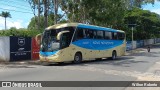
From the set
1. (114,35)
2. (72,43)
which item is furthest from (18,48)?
(114,35)

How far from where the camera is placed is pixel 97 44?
29922mm

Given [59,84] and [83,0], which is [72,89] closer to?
[59,84]

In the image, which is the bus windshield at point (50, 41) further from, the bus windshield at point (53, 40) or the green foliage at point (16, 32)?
the green foliage at point (16, 32)

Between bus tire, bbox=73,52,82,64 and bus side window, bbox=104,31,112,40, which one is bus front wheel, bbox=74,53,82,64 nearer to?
bus tire, bbox=73,52,82,64

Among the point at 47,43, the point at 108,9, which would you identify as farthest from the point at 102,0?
the point at 47,43

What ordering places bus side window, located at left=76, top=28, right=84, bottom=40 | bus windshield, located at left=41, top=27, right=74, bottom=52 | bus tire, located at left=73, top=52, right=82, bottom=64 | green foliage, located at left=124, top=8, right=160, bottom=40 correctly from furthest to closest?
green foliage, located at left=124, top=8, right=160, bottom=40 → bus tire, located at left=73, top=52, right=82, bottom=64 → bus side window, located at left=76, top=28, right=84, bottom=40 → bus windshield, located at left=41, top=27, right=74, bottom=52

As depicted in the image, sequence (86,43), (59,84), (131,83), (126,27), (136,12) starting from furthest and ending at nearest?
(136,12)
(126,27)
(86,43)
(131,83)
(59,84)

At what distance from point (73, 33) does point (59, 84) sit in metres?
12.3

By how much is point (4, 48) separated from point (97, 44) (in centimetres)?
832

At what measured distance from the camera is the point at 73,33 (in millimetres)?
25578

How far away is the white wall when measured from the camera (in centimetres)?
2627

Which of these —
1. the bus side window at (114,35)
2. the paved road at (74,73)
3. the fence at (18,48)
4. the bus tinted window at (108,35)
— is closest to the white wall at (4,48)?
the fence at (18,48)

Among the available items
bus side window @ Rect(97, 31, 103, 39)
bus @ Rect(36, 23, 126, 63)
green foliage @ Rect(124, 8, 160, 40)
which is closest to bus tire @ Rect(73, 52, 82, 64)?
bus @ Rect(36, 23, 126, 63)

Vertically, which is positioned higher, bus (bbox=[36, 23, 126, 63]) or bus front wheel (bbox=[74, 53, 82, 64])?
bus (bbox=[36, 23, 126, 63])
